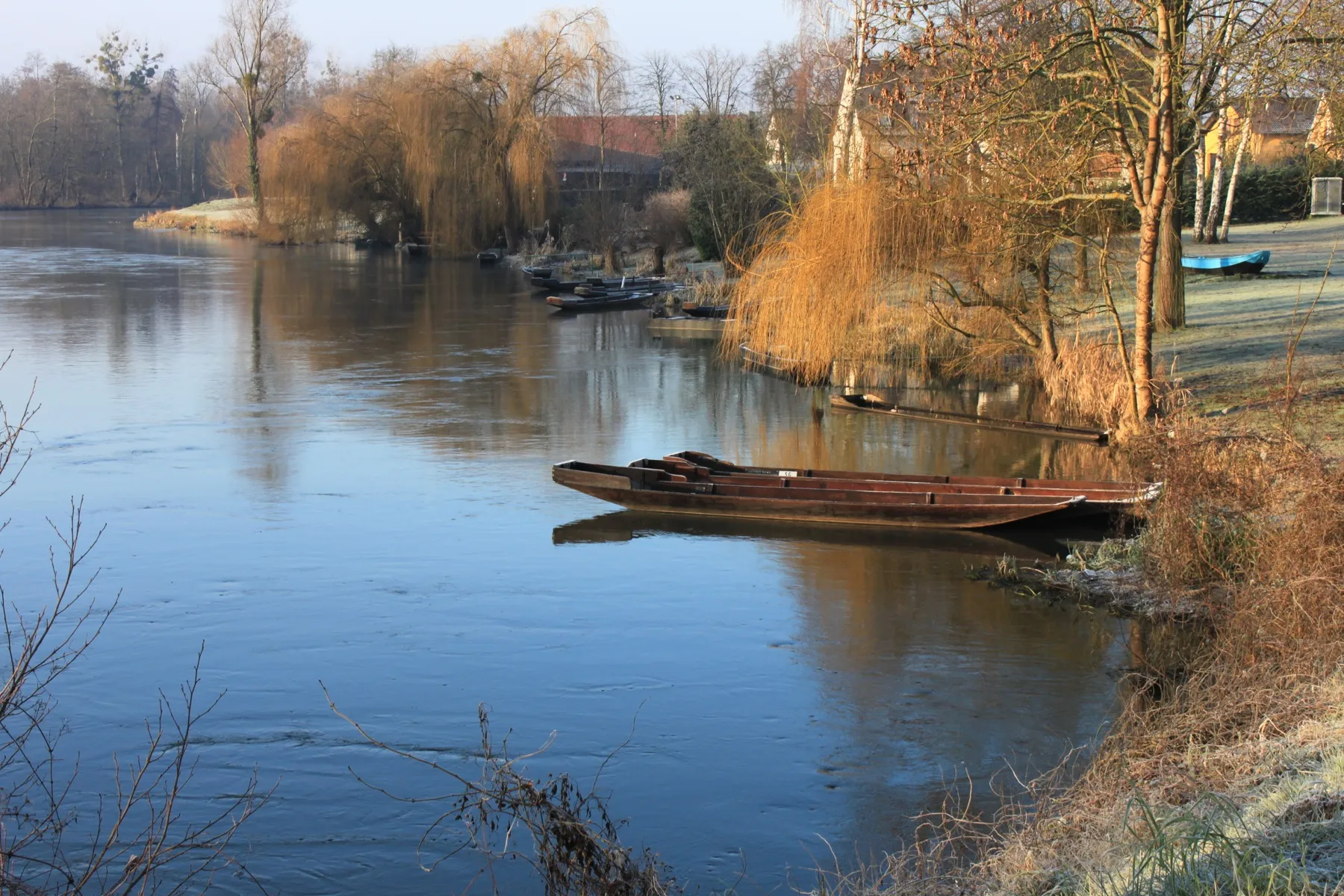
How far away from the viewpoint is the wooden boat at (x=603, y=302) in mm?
33719

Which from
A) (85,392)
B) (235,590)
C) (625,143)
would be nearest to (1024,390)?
(235,590)

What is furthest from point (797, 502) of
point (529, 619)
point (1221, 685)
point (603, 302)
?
point (603, 302)

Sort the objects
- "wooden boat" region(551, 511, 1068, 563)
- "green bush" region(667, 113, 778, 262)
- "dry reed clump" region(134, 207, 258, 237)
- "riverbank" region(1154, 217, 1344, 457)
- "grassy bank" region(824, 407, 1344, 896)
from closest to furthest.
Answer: "grassy bank" region(824, 407, 1344, 896) → "wooden boat" region(551, 511, 1068, 563) → "riverbank" region(1154, 217, 1344, 457) → "green bush" region(667, 113, 778, 262) → "dry reed clump" region(134, 207, 258, 237)

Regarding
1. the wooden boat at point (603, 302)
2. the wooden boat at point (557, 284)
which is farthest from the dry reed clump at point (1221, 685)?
the wooden boat at point (557, 284)

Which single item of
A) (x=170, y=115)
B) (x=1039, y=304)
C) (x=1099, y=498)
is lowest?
(x=1099, y=498)

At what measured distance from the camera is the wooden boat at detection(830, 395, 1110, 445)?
16.4m

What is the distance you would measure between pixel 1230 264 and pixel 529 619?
1950 centimetres

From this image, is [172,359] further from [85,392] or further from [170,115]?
[170,115]

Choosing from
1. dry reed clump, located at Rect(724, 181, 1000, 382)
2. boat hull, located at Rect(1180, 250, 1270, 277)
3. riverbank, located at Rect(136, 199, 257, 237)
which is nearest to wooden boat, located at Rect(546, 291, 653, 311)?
dry reed clump, located at Rect(724, 181, 1000, 382)

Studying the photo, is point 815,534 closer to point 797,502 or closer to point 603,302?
point 797,502

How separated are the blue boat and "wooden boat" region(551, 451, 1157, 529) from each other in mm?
13888

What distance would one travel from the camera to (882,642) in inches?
388

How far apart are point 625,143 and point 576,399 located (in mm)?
52559

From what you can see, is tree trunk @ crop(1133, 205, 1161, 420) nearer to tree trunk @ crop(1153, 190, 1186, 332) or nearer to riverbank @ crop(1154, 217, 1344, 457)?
riverbank @ crop(1154, 217, 1344, 457)
